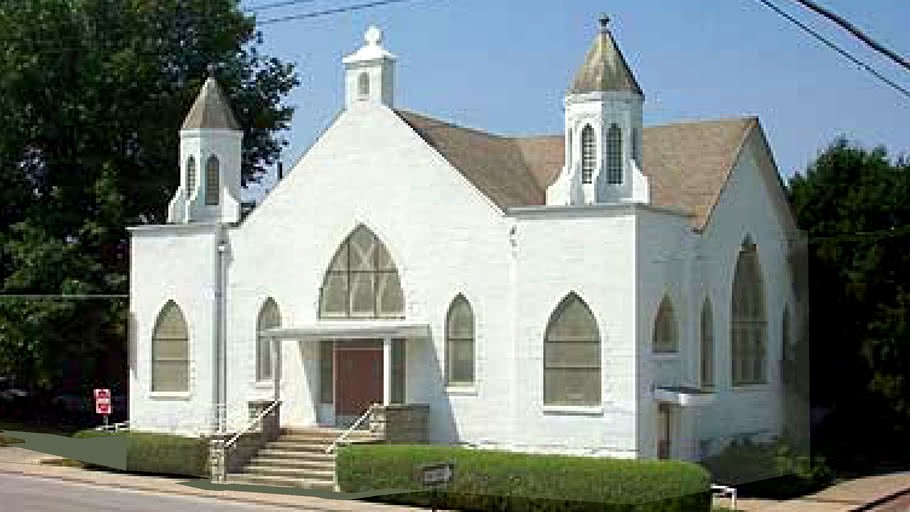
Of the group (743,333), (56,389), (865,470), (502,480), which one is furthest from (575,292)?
(56,389)

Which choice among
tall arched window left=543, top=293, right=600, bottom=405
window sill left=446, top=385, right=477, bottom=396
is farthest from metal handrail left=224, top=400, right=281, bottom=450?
tall arched window left=543, top=293, right=600, bottom=405

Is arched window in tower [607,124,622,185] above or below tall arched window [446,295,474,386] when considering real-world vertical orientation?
above

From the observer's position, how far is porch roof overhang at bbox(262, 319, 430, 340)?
3441 centimetres

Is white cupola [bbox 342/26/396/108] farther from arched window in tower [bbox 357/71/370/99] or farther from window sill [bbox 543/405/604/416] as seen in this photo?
window sill [bbox 543/405/604/416]

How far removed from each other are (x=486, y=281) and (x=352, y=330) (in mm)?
3928

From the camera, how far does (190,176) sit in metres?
39.7

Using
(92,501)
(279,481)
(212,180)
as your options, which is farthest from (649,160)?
(92,501)

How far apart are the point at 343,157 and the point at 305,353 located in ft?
17.3

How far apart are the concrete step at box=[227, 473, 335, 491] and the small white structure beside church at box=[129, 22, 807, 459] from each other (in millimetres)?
3156

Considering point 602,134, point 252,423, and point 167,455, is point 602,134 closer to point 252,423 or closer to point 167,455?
point 252,423

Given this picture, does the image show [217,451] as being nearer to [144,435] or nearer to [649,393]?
[144,435]

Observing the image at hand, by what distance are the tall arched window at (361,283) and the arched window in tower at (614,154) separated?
6.33m

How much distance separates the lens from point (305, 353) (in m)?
36.9

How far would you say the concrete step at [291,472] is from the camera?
32.7m
